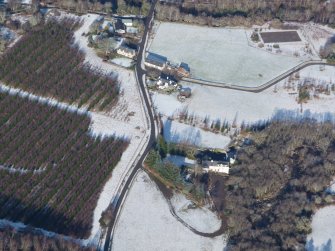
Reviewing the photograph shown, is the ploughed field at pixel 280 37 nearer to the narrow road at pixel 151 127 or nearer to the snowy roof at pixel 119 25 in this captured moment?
the narrow road at pixel 151 127

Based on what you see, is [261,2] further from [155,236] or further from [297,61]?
[155,236]

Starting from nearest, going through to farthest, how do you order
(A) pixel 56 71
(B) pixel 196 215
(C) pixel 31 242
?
(C) pixel 31 242 < (B) pixel 196 215 < (A) pixel 56 71

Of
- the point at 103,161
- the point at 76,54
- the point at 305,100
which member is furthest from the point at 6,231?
the point at 305,100

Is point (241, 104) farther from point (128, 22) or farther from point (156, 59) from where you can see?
point (128, 22)

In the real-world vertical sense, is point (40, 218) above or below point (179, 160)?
below

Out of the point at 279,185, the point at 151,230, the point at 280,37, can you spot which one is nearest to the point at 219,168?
the point at 279,185
